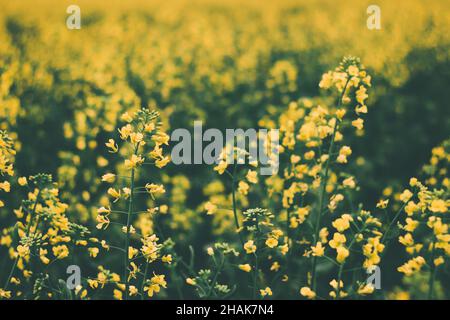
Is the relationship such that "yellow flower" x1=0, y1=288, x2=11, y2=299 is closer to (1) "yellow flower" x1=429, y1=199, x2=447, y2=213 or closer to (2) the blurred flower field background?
(2) the blurred flower field background

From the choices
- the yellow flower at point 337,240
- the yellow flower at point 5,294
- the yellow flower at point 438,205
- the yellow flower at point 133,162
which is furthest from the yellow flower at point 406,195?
the yellow flower at point 5,294

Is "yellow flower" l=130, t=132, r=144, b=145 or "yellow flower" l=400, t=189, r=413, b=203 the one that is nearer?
"yellow flower" l=130, t=132, r=144, b=145

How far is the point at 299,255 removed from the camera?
3295mm

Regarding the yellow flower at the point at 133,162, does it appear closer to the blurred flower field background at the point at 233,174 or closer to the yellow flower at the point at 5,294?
the blurred flower field background at the point at 233,174

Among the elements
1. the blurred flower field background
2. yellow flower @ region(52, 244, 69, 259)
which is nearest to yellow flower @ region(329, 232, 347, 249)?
the blurred flower field background

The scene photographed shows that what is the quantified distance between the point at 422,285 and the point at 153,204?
7.11 feet

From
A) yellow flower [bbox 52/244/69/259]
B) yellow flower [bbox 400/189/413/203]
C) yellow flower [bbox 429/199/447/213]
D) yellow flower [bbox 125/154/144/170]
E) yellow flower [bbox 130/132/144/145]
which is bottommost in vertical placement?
yellow flower [bbox 52/244/69/259]

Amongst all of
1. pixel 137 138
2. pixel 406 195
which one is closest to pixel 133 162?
pixel 137 138

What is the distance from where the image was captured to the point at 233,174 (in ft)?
9.35

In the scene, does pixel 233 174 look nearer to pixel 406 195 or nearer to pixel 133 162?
pixel 133 162

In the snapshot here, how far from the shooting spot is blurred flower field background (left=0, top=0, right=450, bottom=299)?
2.43m

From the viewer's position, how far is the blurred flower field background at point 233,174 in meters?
2.43
